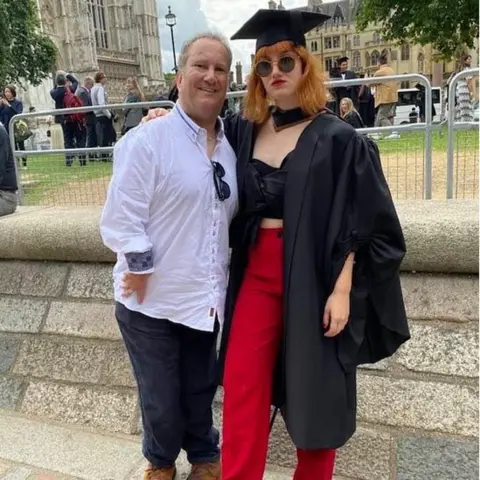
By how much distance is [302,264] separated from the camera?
200 cm

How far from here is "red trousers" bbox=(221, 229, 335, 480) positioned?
214 centimetres

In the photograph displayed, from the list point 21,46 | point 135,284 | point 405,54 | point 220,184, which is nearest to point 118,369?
point 135,284

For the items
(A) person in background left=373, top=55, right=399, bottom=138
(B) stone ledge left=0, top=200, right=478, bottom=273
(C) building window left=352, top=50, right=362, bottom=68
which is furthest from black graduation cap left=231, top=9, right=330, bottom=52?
(C) building window left=352, top=50, right=362, bottom=68

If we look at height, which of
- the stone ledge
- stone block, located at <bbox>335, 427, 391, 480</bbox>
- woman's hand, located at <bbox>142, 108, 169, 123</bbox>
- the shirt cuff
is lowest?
stone block, located at <bbox>335, 427, 391, 480</bbox>

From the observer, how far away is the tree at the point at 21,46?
76.0 feet

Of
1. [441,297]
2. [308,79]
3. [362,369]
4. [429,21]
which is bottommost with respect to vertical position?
[362,369]

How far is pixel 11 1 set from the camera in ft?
74.9

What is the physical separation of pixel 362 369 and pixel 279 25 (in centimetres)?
188

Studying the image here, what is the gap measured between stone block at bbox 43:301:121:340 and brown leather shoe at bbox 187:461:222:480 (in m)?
1.15

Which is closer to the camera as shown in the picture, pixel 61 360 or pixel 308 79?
pixel 308 79

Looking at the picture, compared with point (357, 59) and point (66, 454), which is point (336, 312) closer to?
point (66, 454)

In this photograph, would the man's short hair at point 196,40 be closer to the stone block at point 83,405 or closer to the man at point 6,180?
the stone block at point 83,405

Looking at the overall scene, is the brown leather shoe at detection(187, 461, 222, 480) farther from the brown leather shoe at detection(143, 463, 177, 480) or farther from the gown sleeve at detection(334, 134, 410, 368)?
the gown sleeve at detection(334, 134, 410, 368)

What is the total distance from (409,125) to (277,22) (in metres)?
3.28
